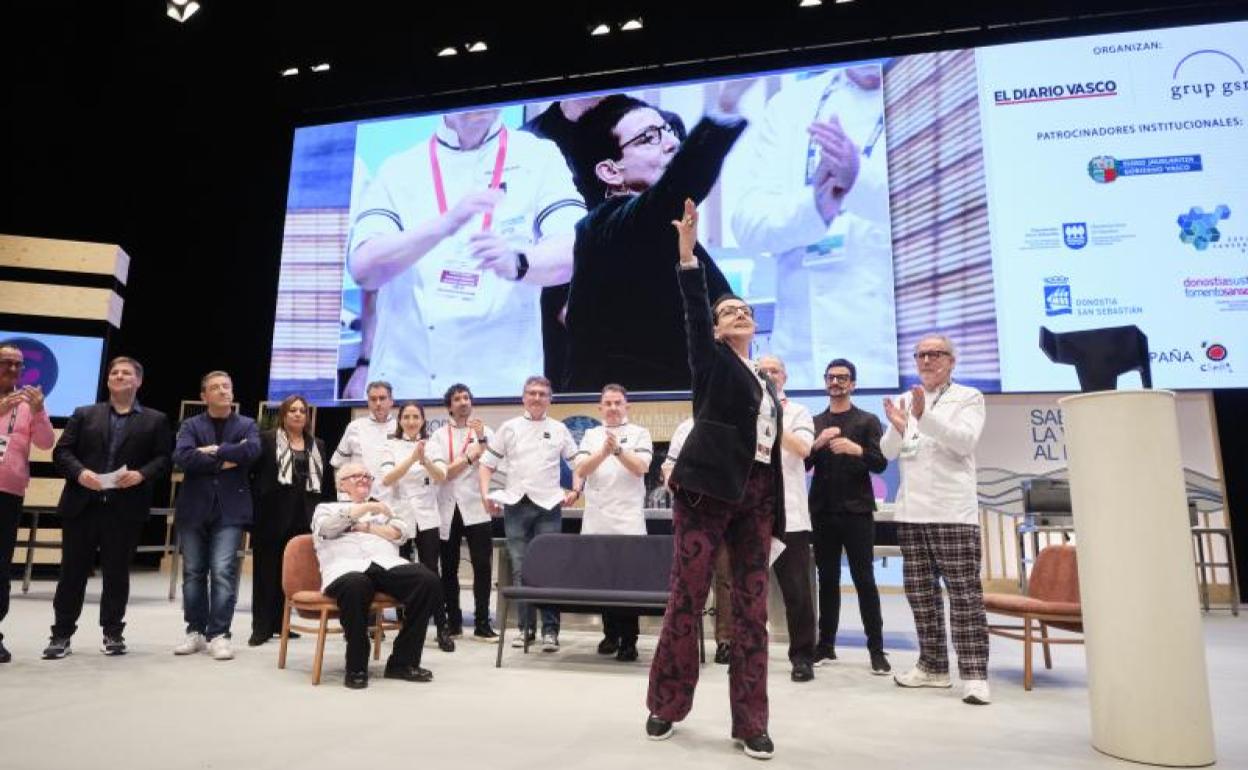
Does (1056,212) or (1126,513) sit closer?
(1126,513)

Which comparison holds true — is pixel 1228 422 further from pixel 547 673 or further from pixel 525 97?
pixel 525 97

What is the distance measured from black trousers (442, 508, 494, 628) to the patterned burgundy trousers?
2.42 metres

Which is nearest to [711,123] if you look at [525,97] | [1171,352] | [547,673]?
[525,97]

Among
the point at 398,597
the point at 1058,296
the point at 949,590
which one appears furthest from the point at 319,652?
the point at 1058,296

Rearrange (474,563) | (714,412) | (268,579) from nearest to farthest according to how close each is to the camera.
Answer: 1. (714,412)
2. (268,579)
3. (474,563)

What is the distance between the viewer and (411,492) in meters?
4.78

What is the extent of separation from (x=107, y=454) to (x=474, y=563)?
6.73ft

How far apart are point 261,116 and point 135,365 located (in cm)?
585

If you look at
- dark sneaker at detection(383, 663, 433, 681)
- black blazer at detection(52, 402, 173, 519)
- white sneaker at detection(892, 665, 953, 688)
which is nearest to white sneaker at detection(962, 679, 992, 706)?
white sneaker at detection(892, 665, 953, 688)

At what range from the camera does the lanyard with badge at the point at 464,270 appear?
7762 mm

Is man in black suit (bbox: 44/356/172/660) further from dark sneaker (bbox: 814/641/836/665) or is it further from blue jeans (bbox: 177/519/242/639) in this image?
dark sneaker (bbox: 814/641/836/665)

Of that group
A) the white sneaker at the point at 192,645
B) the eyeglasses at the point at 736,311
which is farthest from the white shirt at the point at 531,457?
the eyeglasses at the point at 736,311

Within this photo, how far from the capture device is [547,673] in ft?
12.4

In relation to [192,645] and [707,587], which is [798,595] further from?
[192,645]
